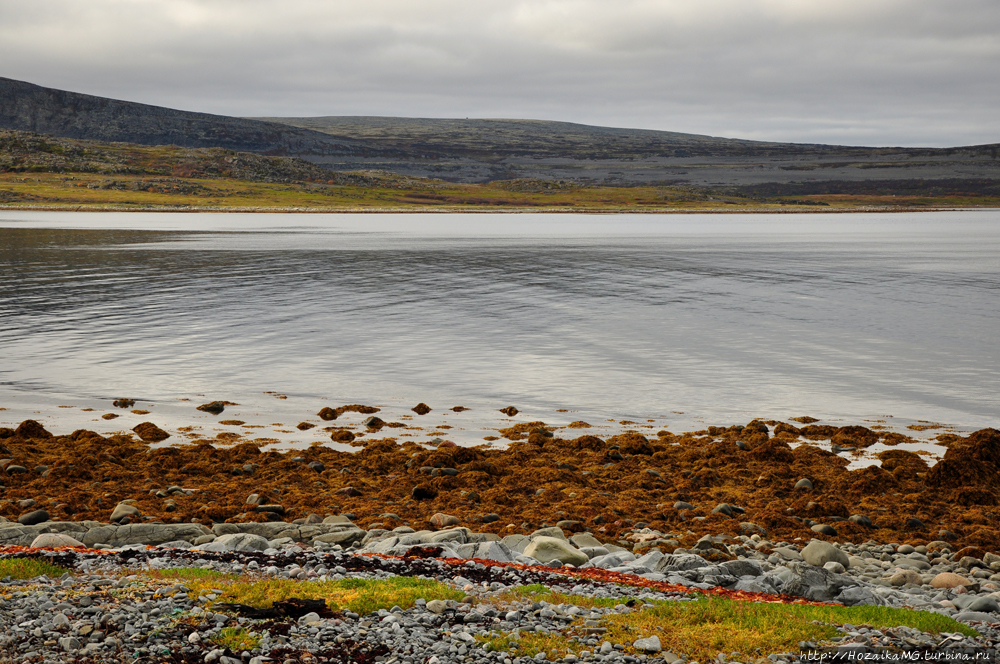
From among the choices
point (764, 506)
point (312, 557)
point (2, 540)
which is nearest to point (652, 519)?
point (764, 506)

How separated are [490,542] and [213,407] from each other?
13060mm

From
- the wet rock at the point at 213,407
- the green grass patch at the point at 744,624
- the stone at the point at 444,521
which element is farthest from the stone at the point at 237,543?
the wet rock at the point at 213,407

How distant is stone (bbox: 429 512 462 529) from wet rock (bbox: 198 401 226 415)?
34.0ft

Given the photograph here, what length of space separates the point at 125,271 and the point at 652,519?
54.4 meters

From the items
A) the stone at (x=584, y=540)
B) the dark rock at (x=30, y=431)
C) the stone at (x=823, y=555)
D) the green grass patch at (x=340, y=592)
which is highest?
the green grass patch at (x=340, y=592)

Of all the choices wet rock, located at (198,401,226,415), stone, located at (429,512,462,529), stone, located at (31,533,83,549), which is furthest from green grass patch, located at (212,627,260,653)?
wet rock, located at (198,401,226,415)

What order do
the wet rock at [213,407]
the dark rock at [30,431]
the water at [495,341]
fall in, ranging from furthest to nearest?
1. the water at [495,341]
2. the wet rock at [213,407]
3. the dark rock at [30,431]

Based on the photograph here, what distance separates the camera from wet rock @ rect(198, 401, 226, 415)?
2244 cm

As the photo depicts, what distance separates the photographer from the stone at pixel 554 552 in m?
12.0

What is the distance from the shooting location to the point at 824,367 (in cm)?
2870

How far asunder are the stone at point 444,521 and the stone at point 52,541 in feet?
18.0

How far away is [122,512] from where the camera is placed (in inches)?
554

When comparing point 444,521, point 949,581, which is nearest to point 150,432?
point 444,521

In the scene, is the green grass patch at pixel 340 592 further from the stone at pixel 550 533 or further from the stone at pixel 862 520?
the stone at pixel 862 520
